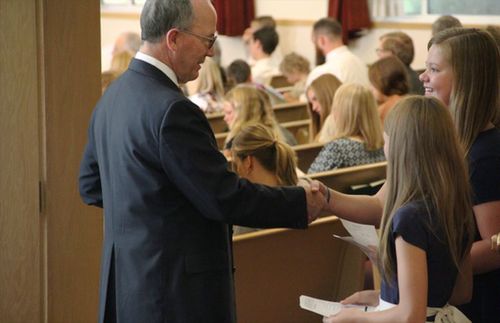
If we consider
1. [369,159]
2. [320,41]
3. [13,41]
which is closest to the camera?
[13,41]

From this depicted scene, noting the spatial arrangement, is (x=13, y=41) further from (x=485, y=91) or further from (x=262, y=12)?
(x=262, y=12)

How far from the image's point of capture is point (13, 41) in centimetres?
310

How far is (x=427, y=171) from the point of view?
239 cm

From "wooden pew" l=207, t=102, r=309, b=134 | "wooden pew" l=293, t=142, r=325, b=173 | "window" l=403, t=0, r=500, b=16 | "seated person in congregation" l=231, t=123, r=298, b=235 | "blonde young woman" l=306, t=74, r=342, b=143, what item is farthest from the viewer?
"window" l=403, t=0, r=500, b=16

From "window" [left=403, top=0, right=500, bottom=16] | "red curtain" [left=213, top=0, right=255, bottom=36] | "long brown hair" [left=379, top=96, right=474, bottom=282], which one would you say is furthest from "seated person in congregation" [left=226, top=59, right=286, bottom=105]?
"long brown hair" [left=379, top=96, right=474, bottom=282]

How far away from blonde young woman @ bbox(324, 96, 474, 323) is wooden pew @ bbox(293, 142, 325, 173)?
9.88 feet

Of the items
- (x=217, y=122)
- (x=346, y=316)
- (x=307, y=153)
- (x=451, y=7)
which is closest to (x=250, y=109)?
(x=307, y=153)

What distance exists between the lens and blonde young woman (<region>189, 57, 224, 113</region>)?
732cm

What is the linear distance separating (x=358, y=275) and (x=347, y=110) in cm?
156

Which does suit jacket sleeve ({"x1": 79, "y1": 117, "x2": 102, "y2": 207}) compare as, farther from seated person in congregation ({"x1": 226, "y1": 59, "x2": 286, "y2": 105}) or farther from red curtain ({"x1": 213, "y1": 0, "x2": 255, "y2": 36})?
red curtain ({"x1": 213, "y1": 0, "x2": 255, "y2": 36})

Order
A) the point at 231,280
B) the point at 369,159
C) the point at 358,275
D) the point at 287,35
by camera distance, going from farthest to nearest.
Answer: the point at 287,35, the point at 369,159, the point at 358,275, the point at 231,280

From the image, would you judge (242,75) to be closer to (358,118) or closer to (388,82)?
(388,82)

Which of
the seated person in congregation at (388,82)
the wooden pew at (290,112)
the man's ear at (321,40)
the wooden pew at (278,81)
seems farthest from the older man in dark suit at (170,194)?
the wooden pew at (278,81)

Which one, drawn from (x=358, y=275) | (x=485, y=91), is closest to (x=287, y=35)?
(x=358, y=275)
